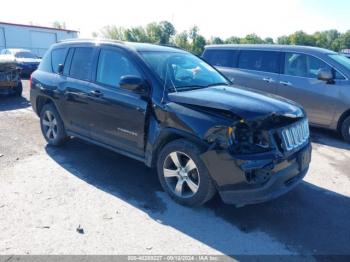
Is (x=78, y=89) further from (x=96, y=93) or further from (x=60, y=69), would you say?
(x=60, y=69)

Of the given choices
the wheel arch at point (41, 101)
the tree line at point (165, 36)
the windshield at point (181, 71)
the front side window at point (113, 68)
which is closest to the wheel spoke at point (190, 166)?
the windshield at point (181, 71)

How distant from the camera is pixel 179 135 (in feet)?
12.2

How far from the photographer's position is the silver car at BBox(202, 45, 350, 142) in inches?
262

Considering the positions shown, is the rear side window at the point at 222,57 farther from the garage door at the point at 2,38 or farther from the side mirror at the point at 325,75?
the garage door at the point at 2,38

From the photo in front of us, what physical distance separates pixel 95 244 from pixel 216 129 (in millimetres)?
1624

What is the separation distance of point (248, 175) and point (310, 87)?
447 centimetres

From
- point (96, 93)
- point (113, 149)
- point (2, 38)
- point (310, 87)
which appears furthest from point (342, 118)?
point (2, 38)

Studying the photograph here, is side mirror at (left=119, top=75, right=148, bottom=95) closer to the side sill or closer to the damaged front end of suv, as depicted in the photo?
the damaged front end of suv

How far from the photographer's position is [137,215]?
367cm

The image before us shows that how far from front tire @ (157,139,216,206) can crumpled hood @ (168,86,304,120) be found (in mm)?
493

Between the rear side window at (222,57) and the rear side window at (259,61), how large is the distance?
8.1 inches

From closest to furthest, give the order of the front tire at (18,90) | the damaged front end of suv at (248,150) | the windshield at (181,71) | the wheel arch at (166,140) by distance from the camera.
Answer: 1. the damaged front end of suv at (248,150)
2. the wheel arch at (166,140)
3. the windshield at (181,71)
4. the front tire at (18,90)

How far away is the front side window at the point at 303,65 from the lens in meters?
6.92

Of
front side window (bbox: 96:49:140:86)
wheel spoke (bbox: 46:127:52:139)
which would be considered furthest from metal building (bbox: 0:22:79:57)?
front side window (bbox: 96:49:140:86)
